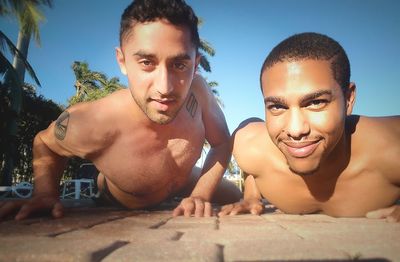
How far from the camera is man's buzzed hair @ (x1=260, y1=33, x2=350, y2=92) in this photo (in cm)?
187

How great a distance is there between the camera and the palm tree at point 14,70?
27.0 ft

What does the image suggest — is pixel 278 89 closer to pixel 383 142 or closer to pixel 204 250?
pixel 383 142

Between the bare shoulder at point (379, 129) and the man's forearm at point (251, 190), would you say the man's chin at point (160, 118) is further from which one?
the bare shoulder at point (379, 129)

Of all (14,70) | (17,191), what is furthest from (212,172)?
→ (14,70)

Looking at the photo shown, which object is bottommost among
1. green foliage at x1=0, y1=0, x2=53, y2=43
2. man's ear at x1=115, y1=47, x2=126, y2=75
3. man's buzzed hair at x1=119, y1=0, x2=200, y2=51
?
man's ear at x1=115, y1=47, x2=126, y2=75

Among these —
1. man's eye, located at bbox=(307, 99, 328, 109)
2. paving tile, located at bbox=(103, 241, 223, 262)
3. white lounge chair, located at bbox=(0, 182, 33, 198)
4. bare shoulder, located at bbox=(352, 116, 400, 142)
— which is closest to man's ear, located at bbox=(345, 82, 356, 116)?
bare shoulder, located at bbox=(352, 116, 400, 142)

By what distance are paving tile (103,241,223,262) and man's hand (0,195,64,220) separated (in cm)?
129

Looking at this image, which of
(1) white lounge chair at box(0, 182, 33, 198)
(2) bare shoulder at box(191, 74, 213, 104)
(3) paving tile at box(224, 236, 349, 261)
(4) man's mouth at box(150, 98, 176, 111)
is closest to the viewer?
(3) paving tile at box(224, 236, 349, 261)

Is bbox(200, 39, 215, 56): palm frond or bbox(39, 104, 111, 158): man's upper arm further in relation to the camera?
bbox(200, 39, 215, 56): palm frond

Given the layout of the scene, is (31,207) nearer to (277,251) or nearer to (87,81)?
(277,251)

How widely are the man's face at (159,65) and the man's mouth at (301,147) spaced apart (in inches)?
35.5

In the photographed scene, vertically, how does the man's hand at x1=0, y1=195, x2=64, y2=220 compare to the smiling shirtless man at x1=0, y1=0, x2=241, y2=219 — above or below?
below

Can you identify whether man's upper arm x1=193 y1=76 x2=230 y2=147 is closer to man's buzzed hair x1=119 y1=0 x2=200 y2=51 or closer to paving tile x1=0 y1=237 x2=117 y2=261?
man's buzzed hair x1=119 y1=0 x2=200 y2=51

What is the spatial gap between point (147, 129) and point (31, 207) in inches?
39.8
